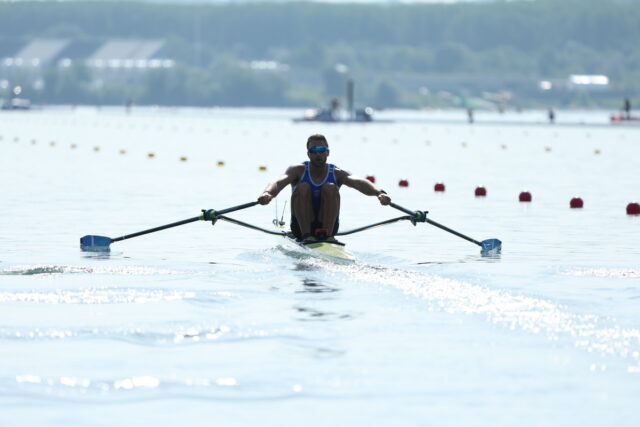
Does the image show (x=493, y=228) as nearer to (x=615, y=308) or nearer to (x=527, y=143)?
(x=615, y=308)

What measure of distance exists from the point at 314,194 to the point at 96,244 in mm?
3544

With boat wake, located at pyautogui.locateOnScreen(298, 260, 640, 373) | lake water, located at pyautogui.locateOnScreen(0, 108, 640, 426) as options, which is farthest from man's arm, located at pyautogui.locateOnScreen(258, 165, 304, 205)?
boat wake, located at pyautogui.locateOnScreen(298, 260, 640, 373)

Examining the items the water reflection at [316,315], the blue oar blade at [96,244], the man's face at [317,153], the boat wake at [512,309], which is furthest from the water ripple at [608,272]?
the blue oar blade at [96,244]

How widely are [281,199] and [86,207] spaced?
6798mm

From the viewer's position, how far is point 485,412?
32.9ft

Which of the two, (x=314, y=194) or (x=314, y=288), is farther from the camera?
(x=314, y=194)

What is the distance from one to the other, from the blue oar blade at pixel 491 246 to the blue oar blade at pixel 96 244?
5.51 meters

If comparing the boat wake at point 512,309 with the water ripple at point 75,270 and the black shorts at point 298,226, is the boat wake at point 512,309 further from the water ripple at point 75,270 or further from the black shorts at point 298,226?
the water ripple at point 75,270

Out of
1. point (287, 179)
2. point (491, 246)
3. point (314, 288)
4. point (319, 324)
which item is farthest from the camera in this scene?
point (491, 246)

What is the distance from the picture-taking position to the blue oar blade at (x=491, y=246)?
20.4 meters

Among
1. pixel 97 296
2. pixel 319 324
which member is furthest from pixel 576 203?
pixel 319 324

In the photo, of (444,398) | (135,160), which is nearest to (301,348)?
(444,398)

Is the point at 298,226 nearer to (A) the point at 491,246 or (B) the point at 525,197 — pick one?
(A) the point at 491,246

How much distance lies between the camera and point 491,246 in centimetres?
2047
